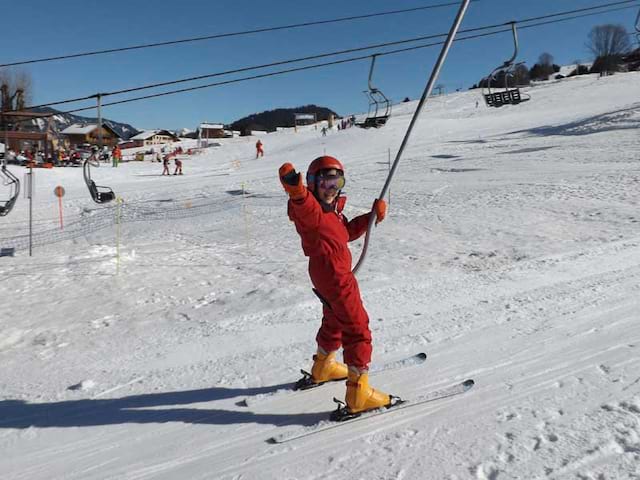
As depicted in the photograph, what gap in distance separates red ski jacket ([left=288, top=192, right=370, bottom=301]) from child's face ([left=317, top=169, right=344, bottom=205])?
0.22ft

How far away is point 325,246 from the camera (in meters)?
3.12

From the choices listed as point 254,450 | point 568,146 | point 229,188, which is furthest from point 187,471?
point 568,146

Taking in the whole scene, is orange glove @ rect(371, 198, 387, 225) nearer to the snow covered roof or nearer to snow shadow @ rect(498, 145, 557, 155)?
snow shadow @ rect(498, 145, 557, 155)

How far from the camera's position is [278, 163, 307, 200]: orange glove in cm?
285

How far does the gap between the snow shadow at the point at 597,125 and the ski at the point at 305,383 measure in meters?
24.0

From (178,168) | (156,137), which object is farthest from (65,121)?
(178,168)

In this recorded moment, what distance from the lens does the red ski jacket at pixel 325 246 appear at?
3.05m

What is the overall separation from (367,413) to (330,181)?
5.33 ft

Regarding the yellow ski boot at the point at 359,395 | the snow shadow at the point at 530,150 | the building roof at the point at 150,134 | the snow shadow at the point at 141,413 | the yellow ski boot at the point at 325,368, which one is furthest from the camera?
the building roof at the point at 150,134

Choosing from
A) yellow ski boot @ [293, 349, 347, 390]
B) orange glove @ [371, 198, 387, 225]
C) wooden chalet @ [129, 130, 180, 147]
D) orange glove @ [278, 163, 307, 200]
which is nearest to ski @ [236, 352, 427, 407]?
yellow ski boot @ [293, 349, 347, 390]

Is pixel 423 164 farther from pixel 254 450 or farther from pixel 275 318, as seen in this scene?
pixel 254 450

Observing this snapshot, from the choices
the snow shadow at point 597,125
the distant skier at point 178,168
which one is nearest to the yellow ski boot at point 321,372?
the snow shadow at point 597,125

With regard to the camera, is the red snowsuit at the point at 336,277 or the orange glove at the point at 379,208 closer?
the red snowsuit at the point at 336,277

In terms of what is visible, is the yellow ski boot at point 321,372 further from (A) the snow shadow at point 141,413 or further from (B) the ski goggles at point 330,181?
(B) the ski goggles at point 330,181
